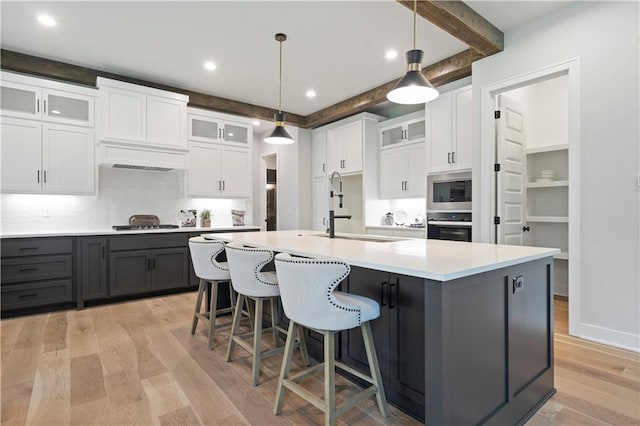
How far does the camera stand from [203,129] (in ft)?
16.4

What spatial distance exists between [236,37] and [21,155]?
8.83ft

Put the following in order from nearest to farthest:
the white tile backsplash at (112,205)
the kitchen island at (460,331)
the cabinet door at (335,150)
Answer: the kitchen island at (460,331) < the white tile backsplash at (112,205) < the cabinet door at (335,150)

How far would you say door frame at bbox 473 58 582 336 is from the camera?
2848 mm

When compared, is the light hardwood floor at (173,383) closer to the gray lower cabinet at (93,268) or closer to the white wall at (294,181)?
the gray lower cabinet at (93,268)

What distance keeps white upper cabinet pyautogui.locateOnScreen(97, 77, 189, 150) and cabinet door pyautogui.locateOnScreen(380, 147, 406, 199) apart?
3.02 meters

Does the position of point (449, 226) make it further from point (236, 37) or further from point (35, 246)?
point (35, 246)

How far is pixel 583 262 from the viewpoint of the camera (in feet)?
9.26

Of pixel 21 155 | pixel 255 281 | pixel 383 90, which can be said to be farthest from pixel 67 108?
pixel 383 90

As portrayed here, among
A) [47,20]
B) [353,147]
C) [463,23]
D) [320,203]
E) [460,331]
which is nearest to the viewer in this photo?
[460,331]

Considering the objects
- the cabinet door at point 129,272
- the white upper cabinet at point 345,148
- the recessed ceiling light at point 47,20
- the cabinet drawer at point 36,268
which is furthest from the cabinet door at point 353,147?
the cabinet drawer at point 36,268

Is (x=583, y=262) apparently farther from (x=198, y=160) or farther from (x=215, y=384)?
(x=198, y=160)

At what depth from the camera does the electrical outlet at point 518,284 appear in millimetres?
1709

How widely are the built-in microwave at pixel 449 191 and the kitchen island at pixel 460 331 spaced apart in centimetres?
208

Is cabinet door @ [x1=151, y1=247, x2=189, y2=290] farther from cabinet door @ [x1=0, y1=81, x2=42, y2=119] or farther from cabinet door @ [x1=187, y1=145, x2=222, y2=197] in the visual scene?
cabinet door @ [x1=0, y1=81, x2=42, y2=119]
